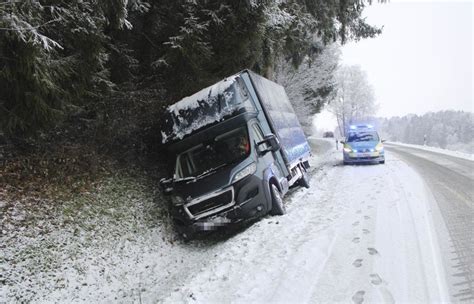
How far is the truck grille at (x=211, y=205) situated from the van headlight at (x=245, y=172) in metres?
0.29

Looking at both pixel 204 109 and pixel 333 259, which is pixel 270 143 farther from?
pixel 333 259

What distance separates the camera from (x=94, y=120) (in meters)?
A: 10.2

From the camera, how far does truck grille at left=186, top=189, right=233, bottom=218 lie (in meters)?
→ 7.39

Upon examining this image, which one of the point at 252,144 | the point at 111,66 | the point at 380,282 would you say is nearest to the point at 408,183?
the point at 252,144

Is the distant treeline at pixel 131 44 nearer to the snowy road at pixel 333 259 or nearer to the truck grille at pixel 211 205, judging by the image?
the truck grille at pixel 211 205

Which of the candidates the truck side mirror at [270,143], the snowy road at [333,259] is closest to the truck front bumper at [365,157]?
the snowy road at [333,259]

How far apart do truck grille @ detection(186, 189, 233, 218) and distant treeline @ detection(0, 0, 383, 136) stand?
121 inches

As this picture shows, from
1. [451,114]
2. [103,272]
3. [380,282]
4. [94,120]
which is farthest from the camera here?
[451,114]

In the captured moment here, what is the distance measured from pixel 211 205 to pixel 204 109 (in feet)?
7.37

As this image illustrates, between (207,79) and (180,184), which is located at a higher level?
(207,79)

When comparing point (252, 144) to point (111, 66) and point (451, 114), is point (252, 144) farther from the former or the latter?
point (451, 114)

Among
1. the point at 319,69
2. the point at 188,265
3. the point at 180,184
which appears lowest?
Result: the point at 188,265

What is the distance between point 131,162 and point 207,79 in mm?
3217

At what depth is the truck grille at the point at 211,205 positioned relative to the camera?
739cm
